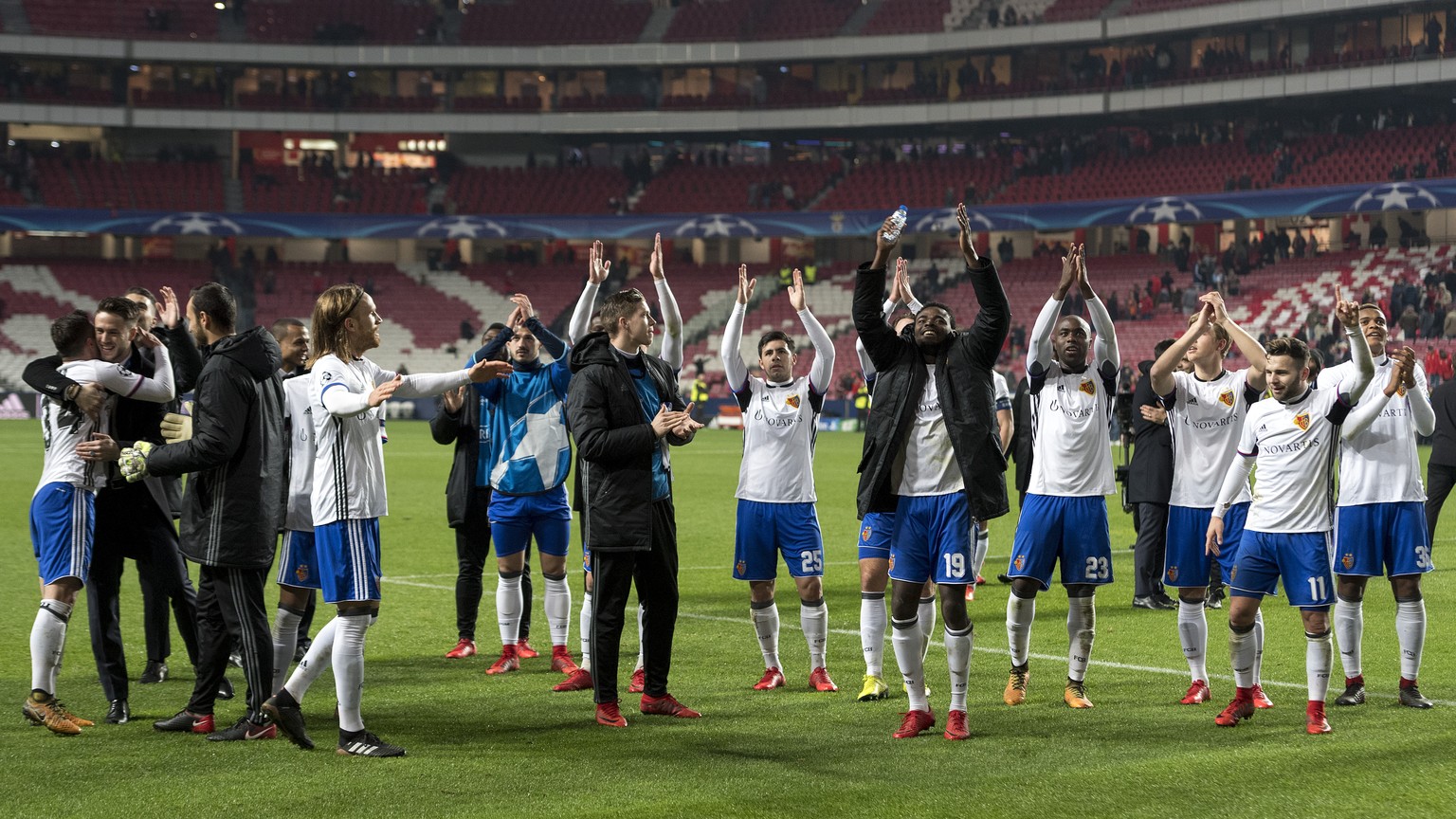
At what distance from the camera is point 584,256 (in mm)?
63094

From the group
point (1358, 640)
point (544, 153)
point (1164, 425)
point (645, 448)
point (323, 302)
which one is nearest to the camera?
point (323, 302)

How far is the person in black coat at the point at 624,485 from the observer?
316 inches

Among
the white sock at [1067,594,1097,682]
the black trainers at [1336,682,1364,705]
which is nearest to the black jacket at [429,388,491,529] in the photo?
the white sock at [1067,594,1097,682]

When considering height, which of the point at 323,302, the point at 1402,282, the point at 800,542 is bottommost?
the point at 800,542

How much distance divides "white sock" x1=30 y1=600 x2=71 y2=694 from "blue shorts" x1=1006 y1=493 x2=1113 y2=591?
5135mm

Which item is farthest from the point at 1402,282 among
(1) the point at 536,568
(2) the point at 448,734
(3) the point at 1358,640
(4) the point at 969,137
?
(2) the point at 448,734

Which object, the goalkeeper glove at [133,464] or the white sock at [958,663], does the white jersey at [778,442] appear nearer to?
the white sock at [958,663]

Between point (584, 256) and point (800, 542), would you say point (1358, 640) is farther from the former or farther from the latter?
point (584, 256)

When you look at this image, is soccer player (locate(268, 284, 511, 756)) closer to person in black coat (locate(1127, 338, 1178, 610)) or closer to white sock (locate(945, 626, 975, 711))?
white sock (locate(945, 626, 975, 711))

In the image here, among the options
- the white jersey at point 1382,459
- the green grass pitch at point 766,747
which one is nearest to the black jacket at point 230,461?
the green grass pitch at point 766,747

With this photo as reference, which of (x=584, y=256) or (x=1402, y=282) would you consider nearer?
(x=1402, y=282)

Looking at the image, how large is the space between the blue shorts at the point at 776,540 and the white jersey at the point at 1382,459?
3.13m

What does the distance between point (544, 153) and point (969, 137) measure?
18241 mm

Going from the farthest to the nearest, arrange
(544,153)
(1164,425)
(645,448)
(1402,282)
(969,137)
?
(544,153) → (969,137) → (1402,282) → (1164,425) → (645,448)
